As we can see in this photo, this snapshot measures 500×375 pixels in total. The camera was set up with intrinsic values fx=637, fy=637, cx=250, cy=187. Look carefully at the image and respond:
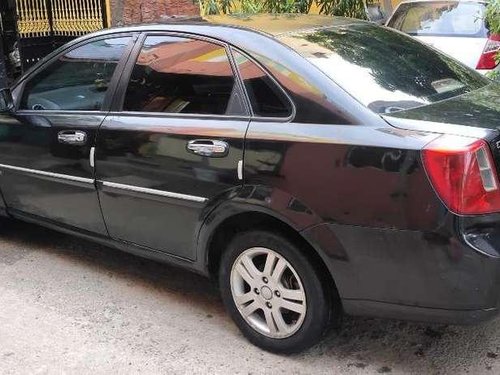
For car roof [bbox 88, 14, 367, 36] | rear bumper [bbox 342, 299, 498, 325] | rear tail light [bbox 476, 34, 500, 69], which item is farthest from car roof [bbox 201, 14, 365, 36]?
rear tail light [bbox 476, 34, 500, 69]

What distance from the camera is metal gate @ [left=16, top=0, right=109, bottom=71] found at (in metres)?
9.83

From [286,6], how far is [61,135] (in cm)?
339

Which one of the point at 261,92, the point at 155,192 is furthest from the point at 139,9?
the point at 261,92

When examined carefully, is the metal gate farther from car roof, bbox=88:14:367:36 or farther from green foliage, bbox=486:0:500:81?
green foliage, bbox=486:0:500:81

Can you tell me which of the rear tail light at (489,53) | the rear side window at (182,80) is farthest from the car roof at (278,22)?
the rear tail light at (489,53)

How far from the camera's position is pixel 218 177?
10.2 ft

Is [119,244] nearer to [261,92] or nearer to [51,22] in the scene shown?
[261,92]

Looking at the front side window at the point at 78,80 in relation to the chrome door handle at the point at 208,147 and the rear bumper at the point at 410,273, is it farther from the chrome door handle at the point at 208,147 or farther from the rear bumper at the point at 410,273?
the rear bumper at the point at 410,273

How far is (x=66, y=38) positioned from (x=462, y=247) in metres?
9.29

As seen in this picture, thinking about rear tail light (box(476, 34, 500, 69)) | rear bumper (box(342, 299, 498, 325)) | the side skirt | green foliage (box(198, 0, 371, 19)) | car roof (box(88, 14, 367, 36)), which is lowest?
the side skirt

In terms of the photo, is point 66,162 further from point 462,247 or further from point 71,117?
point 462,247

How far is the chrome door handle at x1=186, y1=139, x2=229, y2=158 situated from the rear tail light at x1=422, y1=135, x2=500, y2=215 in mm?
990

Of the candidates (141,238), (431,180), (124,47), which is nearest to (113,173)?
(141,238)

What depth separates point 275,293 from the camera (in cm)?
308
